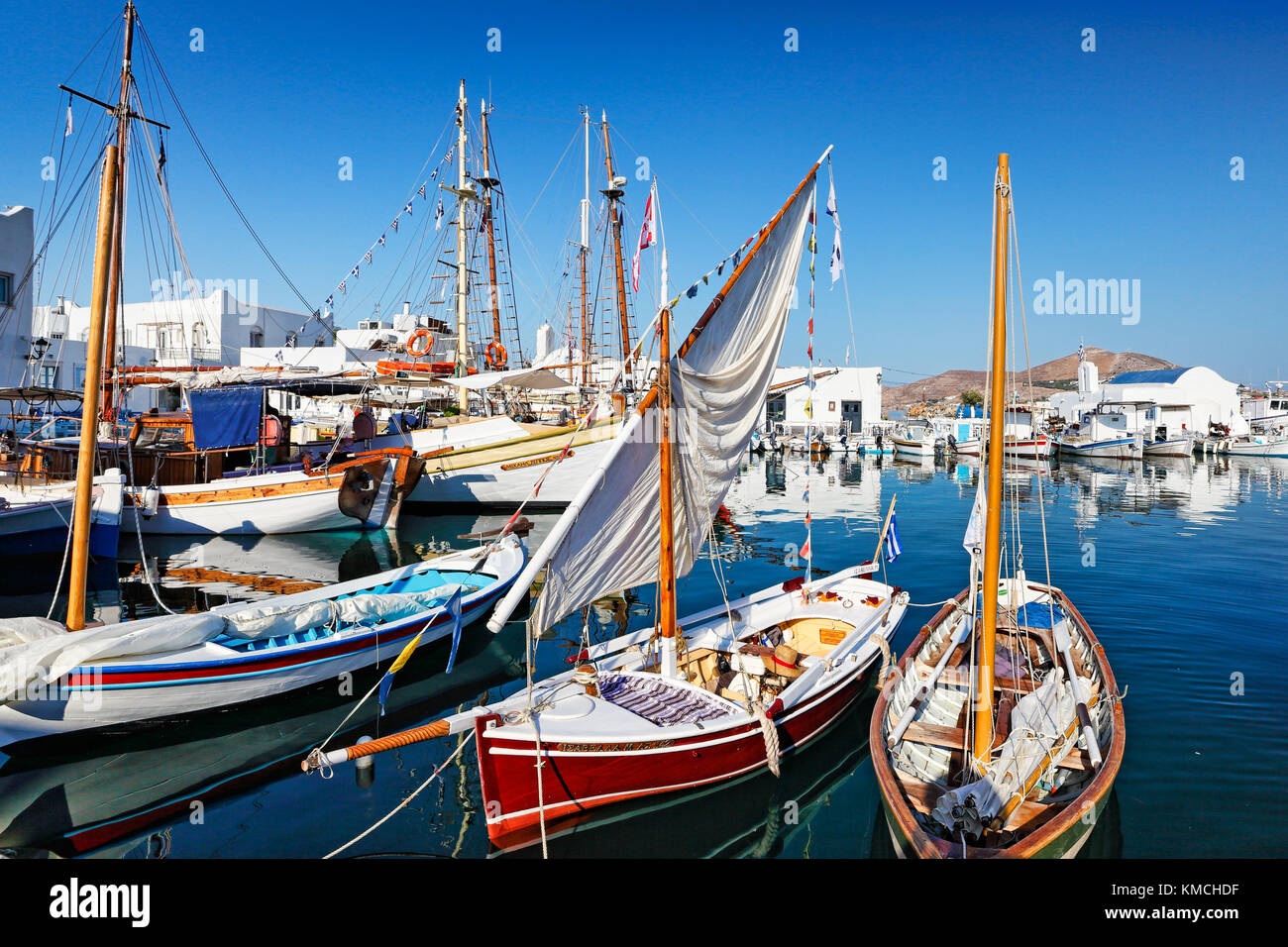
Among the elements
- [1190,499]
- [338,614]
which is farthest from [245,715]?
[1190,499]

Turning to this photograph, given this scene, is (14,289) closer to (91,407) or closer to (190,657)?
(91,407)

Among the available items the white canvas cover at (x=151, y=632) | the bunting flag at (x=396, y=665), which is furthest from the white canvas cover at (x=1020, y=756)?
the white canvas cover at (x=151, y=632)

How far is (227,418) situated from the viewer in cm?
2864

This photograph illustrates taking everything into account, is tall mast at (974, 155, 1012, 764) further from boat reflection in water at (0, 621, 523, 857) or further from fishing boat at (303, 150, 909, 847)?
boat reflection in water at (0, 621, 523, 857)

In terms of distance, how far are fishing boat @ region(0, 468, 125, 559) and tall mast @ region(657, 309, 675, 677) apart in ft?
68.0

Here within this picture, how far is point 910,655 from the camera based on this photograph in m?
11.1

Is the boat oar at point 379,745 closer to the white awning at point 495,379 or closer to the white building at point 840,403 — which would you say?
the white awning at point 495,379

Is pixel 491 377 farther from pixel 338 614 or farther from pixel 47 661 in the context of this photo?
A: pixel 47 661

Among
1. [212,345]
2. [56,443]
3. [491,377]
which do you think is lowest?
[56,443]

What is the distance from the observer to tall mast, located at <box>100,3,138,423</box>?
1346 cm

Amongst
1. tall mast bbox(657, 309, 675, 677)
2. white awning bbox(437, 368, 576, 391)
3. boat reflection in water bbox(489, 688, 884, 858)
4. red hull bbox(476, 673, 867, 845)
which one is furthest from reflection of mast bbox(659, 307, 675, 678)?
white awning bbox(437, 368, 576, 391)

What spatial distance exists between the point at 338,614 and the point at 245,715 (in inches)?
90.5

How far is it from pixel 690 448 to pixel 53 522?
23724 mm

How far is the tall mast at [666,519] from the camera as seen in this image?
31.3 ft
